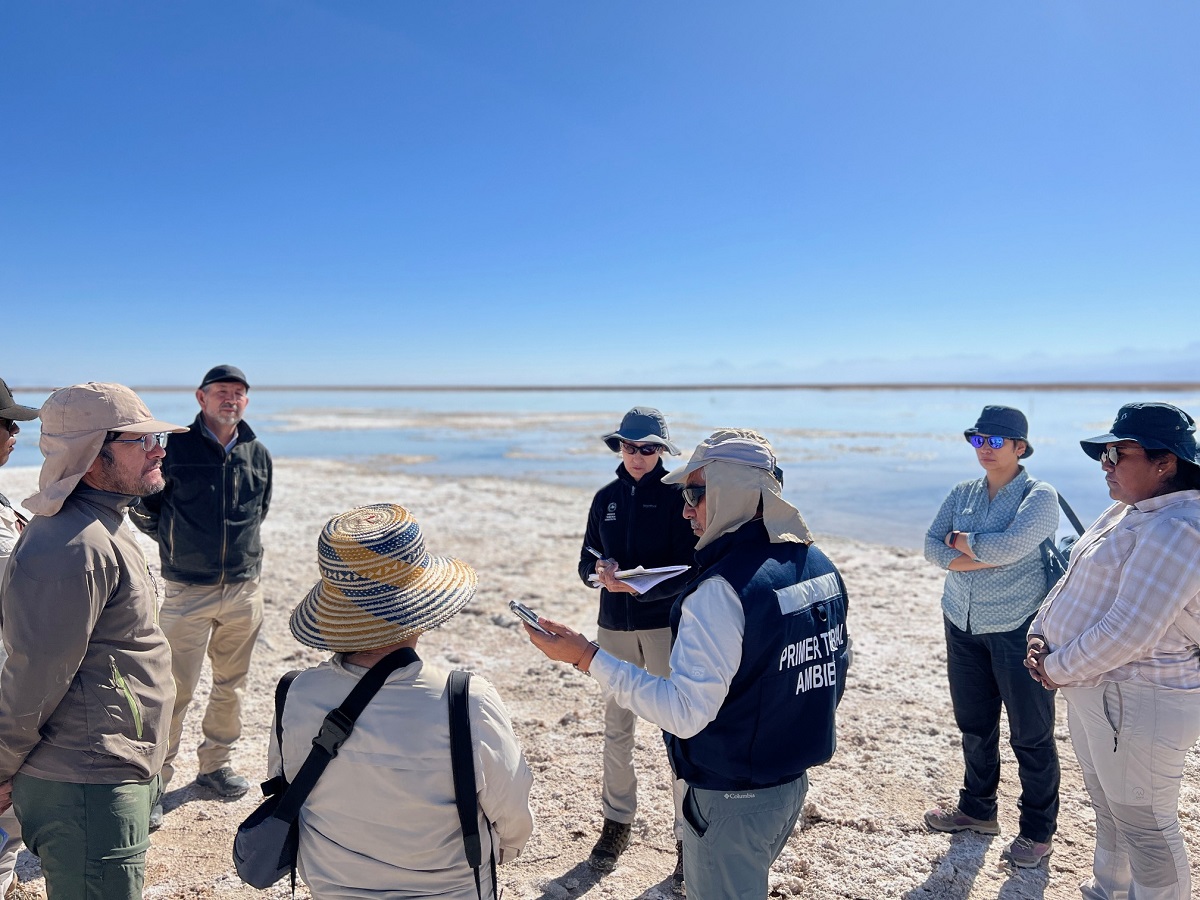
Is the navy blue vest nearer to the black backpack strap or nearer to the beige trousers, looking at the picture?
the black backpack strap

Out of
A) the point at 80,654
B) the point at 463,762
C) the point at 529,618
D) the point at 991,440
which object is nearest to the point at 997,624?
the point at 991,440

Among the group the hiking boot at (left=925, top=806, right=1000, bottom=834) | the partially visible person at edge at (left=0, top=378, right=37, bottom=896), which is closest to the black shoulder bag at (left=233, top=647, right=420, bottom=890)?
the partially visible person at edge at (left=0, top=378, right=37, bottom=896)

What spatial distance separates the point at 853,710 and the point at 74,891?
4532mm

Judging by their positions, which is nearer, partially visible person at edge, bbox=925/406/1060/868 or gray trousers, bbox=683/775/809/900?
gray trousers, bbox=683/775/809/900

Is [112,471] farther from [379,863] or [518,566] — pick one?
[518,566]

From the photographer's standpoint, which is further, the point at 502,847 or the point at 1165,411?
the point at 1165,411

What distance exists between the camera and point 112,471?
90.8 inches

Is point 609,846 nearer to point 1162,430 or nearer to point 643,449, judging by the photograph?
point 643,449

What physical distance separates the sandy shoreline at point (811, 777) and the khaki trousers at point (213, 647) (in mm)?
292

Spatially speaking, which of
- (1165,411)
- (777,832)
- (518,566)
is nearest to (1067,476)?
(518,566)

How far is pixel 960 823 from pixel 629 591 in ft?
7.03

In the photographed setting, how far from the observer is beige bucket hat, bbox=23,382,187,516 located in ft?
7.20

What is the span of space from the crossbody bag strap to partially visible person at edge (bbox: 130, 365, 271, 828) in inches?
107

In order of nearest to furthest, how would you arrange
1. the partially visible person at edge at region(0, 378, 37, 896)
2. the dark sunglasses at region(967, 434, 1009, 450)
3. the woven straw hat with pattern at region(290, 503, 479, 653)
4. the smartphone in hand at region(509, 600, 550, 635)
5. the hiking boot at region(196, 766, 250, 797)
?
the woven straw hat with pattern at region(290, 503, 479, 653), the smartphone in hand at region(509, 600, 550, 635), the partially visible person at edge at region(0, 378, 37, 896), the dark sunglasses at region(967, 434, 1009, 450), the hiking boot at region(196, 766, 250, 797)
